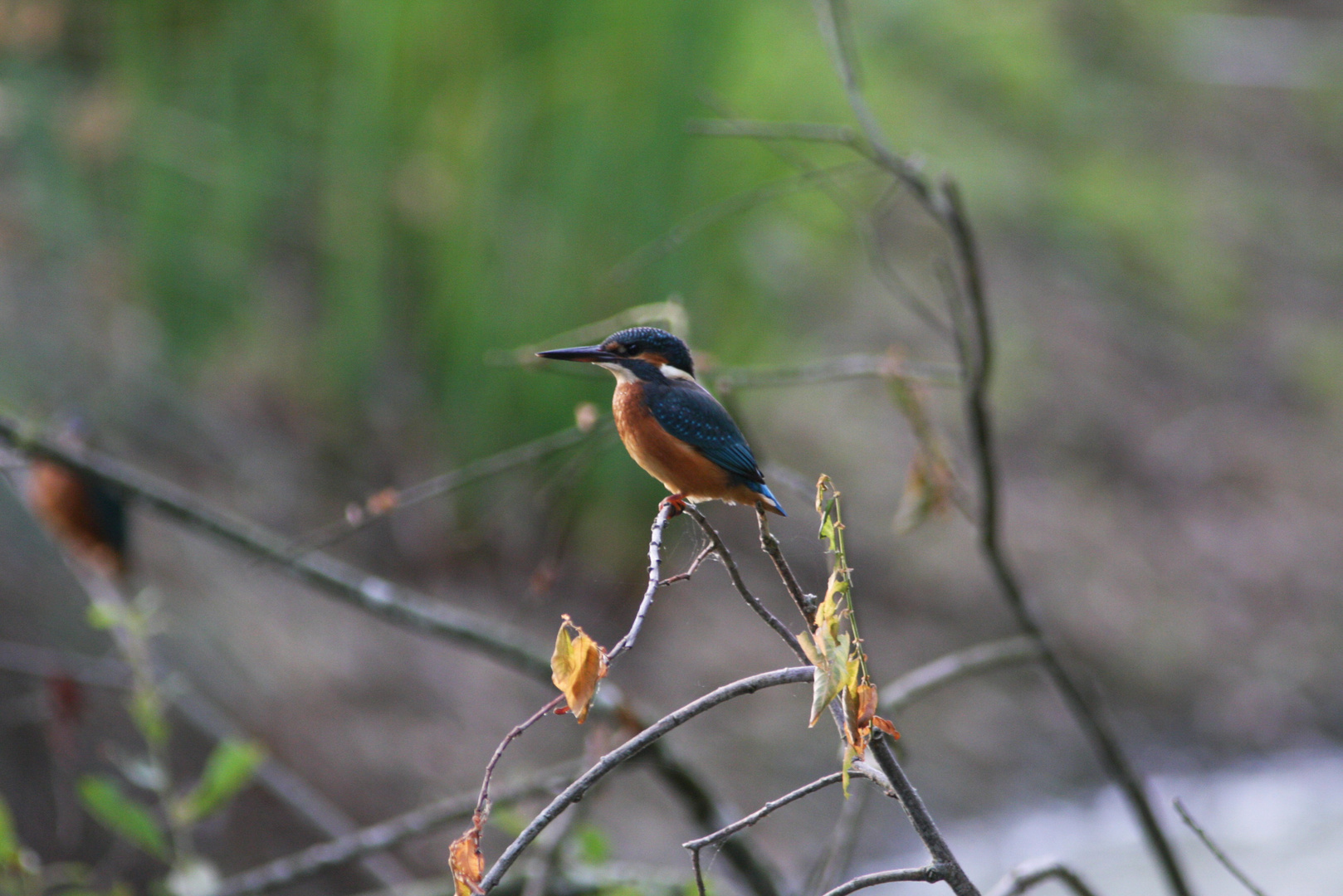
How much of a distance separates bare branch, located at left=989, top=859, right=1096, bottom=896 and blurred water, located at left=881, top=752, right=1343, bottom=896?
312 centimetres

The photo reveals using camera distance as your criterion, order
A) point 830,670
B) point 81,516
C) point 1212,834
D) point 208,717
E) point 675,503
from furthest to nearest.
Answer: point 1212,834
point 208,717
point 81,516
point 675,503
point 830,670

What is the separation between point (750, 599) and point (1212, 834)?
499 centimetres

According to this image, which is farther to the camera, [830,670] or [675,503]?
[675,503]

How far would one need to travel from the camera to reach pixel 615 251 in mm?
3436

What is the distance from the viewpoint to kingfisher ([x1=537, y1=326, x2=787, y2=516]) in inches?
43.0

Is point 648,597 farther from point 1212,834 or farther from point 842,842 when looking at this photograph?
point 1212,834

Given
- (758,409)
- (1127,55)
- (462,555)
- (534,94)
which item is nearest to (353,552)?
(462,555)

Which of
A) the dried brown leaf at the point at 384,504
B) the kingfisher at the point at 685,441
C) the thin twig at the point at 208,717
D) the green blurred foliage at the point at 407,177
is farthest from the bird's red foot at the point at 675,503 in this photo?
the green blurred foliage at the point at 407,177

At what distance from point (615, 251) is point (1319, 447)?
19.1 ft

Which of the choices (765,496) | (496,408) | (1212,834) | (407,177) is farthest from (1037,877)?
(1212,834)

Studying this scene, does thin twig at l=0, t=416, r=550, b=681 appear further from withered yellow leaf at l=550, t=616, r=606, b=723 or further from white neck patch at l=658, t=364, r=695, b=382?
withered yellow leaf at l=550, t=616, r=606, b=723

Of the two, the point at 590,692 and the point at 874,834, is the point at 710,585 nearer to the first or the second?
the point at 874,834

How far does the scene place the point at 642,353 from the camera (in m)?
1.21

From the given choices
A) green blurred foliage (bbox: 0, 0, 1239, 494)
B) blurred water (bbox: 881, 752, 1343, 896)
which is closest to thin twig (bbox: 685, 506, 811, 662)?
green blurred foliage (bbox: 0, 0, 1239, 494)
